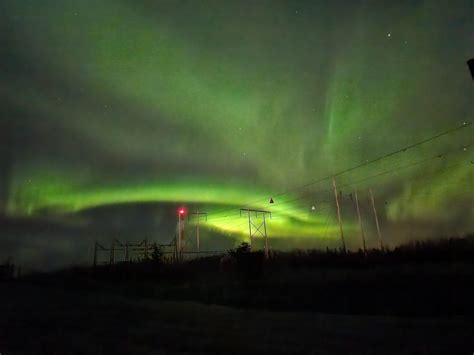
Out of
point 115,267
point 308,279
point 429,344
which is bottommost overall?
point 429,344

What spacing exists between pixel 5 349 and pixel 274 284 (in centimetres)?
2197

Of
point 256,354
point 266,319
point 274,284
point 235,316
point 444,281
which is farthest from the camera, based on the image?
point 274,284

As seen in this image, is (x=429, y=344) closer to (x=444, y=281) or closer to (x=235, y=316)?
(x=235, y=316)

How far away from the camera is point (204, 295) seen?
2928 cm

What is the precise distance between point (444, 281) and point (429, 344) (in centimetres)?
1747

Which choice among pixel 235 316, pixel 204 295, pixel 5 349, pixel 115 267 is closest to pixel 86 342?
pixel 5 349

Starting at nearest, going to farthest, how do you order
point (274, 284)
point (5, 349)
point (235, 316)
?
point (5, 349) → point (235, 316) → point (274, 284)

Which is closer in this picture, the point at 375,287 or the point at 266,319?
the point at 266,319

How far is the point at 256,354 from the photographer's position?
9133 millimetres

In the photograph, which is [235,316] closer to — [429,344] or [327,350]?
[327,350]

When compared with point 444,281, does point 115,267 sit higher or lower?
higher

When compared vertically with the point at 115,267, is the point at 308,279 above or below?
below

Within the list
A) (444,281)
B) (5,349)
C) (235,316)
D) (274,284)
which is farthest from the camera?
(274,284)

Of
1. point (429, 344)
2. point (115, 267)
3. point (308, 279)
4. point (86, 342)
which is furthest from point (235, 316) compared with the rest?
point (115, 267)
